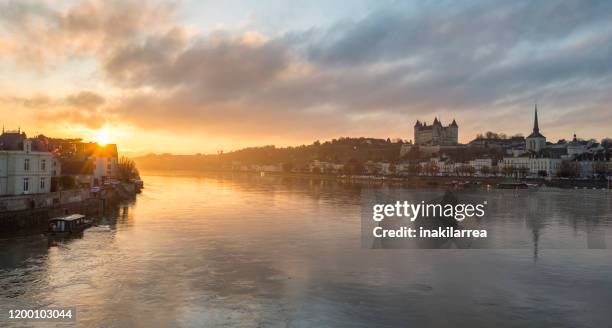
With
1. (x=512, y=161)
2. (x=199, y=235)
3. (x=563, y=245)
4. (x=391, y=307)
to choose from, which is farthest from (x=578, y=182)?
(x=391, y=307)

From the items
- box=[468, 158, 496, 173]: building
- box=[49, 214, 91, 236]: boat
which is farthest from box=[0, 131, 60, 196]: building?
box=[468, 158, 496, 173]: building

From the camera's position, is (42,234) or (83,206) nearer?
(42,234)

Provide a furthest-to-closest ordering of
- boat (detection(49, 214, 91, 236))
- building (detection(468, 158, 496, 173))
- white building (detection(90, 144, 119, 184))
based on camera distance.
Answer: building (detection(468, 158, 496, 173))
white building (detection(90, 144, 119, 184))
boat (detection(49, 214, 91, 236))

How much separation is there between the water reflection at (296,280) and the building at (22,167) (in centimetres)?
594

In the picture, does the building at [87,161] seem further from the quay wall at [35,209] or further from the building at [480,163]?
the building at [480,163]

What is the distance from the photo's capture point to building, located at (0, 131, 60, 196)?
98.8 ft

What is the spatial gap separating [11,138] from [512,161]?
116 meters

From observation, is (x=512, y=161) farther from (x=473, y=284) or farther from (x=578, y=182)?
(x=473, y=284)

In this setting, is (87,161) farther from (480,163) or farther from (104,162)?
(480,163)

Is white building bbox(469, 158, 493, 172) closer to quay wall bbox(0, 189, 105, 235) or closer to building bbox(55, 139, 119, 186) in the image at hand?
building bbox(55, 139, 119, 186)

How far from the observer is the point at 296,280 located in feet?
59.0

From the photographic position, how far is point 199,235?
28000 mm

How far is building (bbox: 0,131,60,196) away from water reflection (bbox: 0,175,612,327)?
19.5 feet

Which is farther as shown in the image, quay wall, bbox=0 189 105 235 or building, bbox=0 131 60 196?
building, bbox=0 131 60 196
